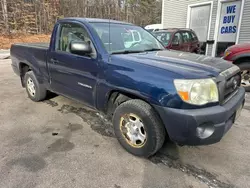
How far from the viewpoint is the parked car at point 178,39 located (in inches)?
290

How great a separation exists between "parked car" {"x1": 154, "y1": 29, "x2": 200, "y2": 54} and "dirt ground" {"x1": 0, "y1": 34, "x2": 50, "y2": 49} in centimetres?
1228

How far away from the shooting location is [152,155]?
8.80ft

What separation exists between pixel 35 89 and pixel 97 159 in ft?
8.37

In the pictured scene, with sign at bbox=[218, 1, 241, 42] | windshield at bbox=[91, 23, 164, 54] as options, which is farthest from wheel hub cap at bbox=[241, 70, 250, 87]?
sign at bbox=[218, 1, 241, 42]

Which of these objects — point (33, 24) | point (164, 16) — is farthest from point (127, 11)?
point (164, 16)

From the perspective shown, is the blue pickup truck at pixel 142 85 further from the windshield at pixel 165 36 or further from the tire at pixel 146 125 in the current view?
the windshield at pixel 165 36

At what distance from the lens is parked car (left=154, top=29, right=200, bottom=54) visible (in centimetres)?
735

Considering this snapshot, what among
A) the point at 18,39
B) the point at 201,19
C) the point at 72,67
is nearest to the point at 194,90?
the point at 72,67

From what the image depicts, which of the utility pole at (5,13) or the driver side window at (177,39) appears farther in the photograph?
the utility pole at (5,13)

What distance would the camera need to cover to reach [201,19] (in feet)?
34.2

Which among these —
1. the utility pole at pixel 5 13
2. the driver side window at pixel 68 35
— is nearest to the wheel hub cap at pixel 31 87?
the driver side window at pixel 68 35

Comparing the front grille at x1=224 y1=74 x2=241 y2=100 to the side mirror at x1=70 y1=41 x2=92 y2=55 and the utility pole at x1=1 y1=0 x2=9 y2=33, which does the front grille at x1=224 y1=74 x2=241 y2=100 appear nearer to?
the side mirror at x1=70 y1=41 x2=92 y2=55

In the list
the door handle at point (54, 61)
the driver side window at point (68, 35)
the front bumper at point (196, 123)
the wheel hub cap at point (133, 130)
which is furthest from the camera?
the door handle at point (54, 61)

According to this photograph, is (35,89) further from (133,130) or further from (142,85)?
(142,85)
